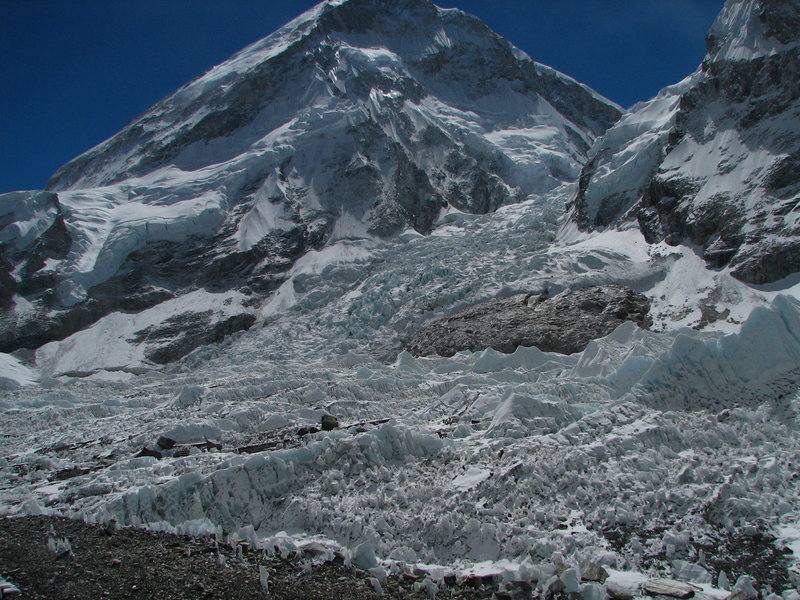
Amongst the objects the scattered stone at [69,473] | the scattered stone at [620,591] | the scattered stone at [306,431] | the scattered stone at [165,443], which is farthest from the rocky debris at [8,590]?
the scattered stone at [306,431]

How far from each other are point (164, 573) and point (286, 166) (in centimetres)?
8990

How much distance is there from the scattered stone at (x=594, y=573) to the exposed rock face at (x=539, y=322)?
3189 cm

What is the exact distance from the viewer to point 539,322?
4334 centimetres

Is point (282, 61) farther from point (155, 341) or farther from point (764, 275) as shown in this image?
point (764, 275)

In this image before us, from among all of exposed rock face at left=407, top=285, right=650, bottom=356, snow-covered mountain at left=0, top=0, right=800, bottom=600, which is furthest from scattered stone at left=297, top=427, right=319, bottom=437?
exposed rock face at left=407, top=285, right=650, bottom=356

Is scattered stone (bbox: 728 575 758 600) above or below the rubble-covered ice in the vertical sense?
below

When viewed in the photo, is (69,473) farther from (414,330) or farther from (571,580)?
(414,330)

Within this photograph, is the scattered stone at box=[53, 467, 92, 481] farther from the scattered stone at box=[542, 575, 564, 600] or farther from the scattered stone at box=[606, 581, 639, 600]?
the scattered stone at box=[606, 581, 639, 600]

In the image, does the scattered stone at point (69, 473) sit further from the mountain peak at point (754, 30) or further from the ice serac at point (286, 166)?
the mountain peak at point (754, 30)

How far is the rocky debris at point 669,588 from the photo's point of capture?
8.07 m

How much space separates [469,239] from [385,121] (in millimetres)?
40765

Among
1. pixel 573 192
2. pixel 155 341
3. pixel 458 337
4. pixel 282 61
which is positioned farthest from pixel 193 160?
pixel 458 337

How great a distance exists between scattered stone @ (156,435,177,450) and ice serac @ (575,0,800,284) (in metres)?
40.4

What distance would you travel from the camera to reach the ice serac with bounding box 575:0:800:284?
46025 millimetres
